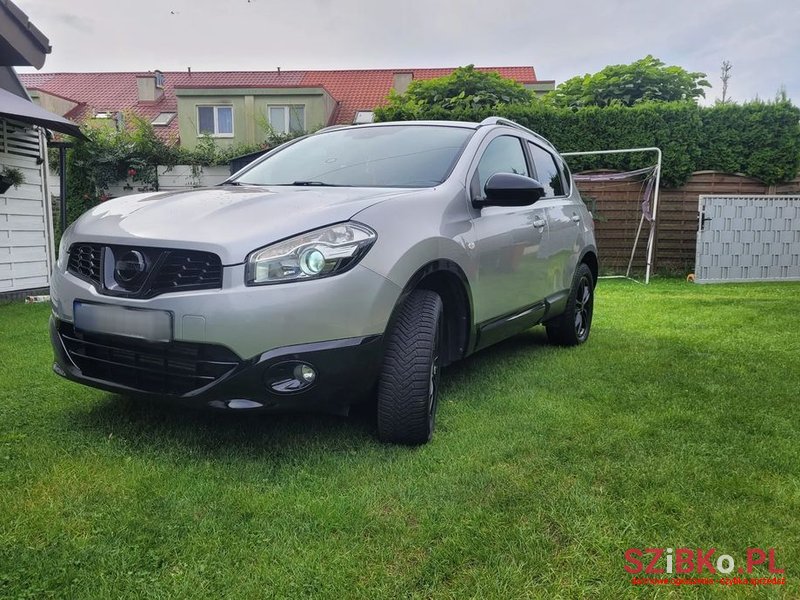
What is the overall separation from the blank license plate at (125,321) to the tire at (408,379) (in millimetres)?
888

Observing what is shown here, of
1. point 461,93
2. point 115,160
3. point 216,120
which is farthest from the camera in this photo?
point 216,120

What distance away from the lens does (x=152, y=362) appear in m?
2.40

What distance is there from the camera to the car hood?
7.69ft

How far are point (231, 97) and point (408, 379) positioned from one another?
837 inches

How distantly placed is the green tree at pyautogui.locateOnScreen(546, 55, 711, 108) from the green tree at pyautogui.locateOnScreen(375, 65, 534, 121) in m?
1.35

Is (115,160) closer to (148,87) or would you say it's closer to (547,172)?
(547,172)

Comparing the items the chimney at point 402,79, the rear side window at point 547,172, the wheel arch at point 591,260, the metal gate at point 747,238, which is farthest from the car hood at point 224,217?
the chimney at point 402,79

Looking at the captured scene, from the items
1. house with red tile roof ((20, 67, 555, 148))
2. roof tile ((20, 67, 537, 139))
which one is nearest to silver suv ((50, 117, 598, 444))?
house with red tile roof ((20, 67, 555, 148))

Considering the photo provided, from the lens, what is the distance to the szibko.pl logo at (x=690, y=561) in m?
1.82

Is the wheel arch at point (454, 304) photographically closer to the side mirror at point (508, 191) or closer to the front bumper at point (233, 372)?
the side mirror at point (508, 191)

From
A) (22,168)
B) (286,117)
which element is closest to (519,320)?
(22,168)

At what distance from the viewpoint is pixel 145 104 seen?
93.1 feet

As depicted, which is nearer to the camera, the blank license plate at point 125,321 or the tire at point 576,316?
the blank license plate at point 125,321

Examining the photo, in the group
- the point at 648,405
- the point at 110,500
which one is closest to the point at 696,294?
the point at 648,405
